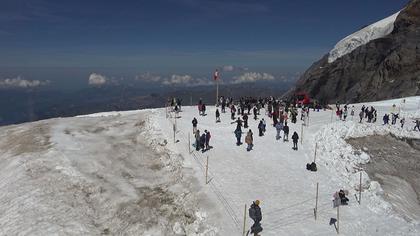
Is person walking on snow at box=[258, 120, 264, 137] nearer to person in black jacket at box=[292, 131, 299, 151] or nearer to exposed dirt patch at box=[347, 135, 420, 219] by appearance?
person in black jacket at box=[292, 131, 299, 151]

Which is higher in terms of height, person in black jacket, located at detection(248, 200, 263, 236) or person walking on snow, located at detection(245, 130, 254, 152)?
person walking on snow, located at detection(245, 130, 254, 152)

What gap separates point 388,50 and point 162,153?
7710 cm

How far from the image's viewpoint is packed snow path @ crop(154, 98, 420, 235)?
2203 centimetres

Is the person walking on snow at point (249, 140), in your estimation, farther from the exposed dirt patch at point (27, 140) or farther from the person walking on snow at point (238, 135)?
the exposed dirt patch at point (27, 140)

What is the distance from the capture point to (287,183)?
88.6 feet

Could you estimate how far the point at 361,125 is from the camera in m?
41.6

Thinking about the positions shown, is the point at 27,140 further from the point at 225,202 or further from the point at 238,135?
the point at 225,202

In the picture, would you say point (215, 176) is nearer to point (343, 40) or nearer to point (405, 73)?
point (405, 73)

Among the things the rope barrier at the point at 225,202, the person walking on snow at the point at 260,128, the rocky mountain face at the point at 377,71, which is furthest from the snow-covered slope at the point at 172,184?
the rocky mountain face at the point at 377,71

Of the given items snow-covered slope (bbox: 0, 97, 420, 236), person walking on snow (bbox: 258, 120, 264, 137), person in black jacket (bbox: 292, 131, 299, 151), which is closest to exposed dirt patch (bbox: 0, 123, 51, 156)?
snow-covered slope (bbox: 0, 97, 420, 236)

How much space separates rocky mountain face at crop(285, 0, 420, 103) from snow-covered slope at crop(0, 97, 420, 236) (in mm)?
47683

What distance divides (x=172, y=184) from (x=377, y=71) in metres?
75.8

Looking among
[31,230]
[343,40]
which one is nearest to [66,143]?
[31,230]

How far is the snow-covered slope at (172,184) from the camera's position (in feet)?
72.3
